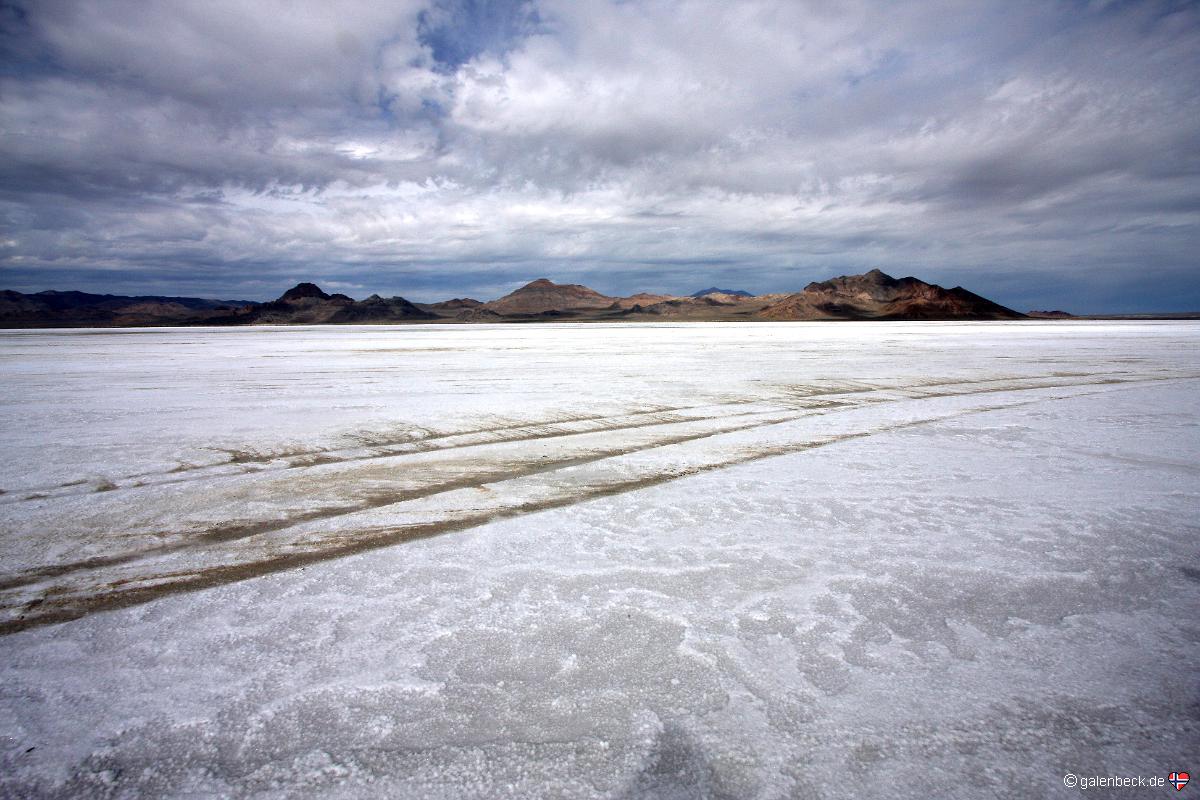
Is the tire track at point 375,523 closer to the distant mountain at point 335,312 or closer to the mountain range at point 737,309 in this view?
the mountain range at point 737,309

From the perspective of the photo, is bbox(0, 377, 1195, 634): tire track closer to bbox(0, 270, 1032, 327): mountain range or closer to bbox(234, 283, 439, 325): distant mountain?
bbox(0, 270, 1032, 327): mountain range

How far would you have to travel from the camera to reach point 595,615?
8.41ft

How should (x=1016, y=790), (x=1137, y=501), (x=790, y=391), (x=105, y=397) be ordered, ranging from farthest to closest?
(x=790, y=391), (x=105, y=397), (x=1137, y=501), (x=1016, y=790)

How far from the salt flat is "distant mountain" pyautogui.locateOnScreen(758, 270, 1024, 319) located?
149440 millimetres

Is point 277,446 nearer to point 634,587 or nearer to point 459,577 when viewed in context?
point 459,577

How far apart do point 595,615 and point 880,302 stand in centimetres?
18301

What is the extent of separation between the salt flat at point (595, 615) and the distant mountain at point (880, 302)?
Answer: 149 meters

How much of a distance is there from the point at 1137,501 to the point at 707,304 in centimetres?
17803

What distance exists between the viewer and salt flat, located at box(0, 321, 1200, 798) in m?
1.75

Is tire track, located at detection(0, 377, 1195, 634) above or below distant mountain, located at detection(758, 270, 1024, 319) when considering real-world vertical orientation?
below

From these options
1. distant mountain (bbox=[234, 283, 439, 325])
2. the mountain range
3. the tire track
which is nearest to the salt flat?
the tire track

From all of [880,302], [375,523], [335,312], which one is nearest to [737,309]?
[880,302]

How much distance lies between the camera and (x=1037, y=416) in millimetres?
7293

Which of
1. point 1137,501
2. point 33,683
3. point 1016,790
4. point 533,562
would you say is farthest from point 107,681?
point 1137,501
